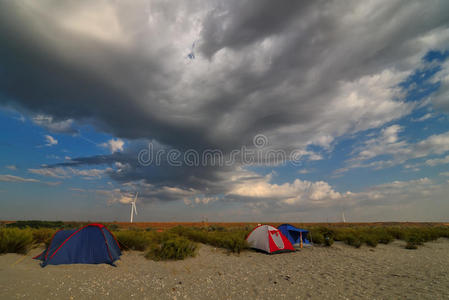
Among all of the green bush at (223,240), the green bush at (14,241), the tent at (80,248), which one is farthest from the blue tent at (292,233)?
the green bush at (14,241)

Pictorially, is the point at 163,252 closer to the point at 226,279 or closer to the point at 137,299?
the point at 226,279

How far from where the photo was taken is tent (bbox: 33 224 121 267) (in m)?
9.84

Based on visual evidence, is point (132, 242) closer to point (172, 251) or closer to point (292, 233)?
point (172, 251)

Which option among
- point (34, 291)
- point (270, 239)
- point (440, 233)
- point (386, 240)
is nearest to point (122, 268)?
point (34, 291)

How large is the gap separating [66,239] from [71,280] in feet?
10.3

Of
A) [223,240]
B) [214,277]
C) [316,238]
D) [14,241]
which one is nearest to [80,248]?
[14,241]

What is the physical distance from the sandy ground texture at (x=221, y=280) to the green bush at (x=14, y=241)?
0.50 metres

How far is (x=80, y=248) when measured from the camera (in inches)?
405

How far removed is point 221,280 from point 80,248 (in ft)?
22.3

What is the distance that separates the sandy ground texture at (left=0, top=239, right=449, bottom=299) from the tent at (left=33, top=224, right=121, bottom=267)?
38 centimetres

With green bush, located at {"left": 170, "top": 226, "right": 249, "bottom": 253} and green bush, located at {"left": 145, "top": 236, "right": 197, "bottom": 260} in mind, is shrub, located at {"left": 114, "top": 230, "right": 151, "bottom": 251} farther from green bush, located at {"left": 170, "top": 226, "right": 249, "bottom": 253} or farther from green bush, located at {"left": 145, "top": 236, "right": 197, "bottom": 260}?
green bush, located at {"left": 170, "top": 226, "right": 249, "bottom": 253}

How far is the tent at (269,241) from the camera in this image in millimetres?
15201

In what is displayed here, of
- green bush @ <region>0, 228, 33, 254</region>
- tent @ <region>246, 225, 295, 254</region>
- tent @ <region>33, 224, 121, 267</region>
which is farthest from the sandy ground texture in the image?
tent @ <region>246, 225, 295, 254</region>

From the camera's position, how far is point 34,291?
6746 mm
